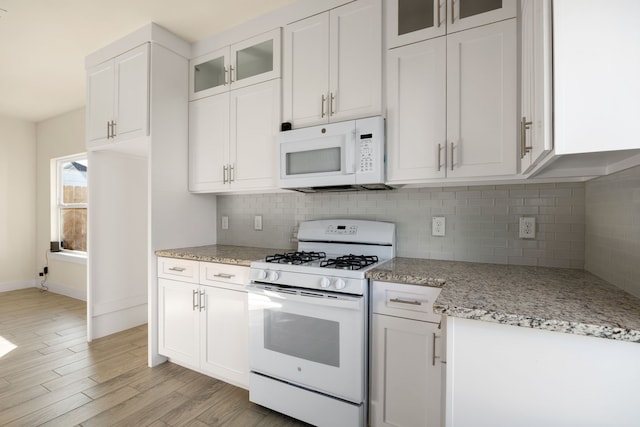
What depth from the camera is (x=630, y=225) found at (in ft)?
3.73

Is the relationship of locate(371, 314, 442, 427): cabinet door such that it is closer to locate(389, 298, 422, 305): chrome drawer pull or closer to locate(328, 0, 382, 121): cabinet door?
locate(389, 298, 422, 305): chrome drawer pull

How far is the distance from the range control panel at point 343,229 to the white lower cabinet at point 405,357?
1.96 ft

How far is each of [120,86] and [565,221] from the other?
3355 mm

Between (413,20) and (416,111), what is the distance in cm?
53

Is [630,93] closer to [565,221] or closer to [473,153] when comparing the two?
[473,153]

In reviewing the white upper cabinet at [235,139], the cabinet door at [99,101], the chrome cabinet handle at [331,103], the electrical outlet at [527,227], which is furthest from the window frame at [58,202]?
the electrical outlet at [527,227]

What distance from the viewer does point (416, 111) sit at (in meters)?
1.81

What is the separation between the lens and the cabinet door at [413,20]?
68.6 inches

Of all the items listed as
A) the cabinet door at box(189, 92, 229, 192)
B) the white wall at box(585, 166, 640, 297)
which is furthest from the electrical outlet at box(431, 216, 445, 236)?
the cabinet door at box(189, 92, 229, 192)

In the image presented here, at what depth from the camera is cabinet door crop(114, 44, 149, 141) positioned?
2.47m

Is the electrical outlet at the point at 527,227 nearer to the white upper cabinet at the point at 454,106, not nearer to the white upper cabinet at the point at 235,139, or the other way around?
the white upper cabinet at the point at 454,106

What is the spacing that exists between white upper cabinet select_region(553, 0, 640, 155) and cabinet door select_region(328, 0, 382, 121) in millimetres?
1066

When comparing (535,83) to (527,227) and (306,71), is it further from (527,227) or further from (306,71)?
(306,71)

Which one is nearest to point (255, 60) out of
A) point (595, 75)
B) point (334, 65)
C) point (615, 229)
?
point (334, 65)
